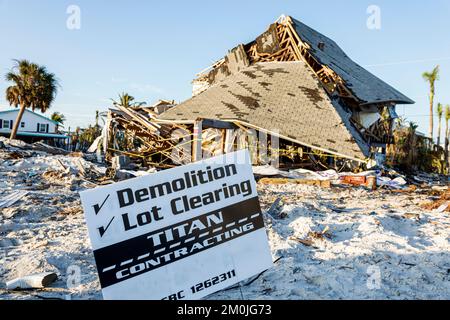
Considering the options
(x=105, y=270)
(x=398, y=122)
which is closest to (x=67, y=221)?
(x=105, y=270)

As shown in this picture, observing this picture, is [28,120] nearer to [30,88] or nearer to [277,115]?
[30,88]

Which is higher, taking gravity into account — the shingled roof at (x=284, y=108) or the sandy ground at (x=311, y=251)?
the shingled roof at (x=284, y=108)

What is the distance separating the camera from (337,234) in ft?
22.1

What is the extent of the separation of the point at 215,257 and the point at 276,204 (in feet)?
18.0

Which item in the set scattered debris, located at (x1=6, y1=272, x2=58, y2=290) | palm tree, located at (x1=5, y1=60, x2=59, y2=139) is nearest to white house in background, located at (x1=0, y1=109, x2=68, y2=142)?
palm tree, located at (x1=5, y1=60, x2=59, y2=139)

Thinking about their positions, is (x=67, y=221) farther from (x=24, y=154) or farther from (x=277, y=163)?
(x=24, y=154)

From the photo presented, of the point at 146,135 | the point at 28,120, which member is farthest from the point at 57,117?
the point at 146,135

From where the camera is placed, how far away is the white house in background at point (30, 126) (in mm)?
45531

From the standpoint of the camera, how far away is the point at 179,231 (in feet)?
10.9

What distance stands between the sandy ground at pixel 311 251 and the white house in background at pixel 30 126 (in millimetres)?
41453

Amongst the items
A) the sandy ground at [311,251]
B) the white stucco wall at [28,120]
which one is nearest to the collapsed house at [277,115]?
the sandy ground at [311,251]

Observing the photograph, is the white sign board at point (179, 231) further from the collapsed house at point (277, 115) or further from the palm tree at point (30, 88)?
the palm tree at point (30, 88)

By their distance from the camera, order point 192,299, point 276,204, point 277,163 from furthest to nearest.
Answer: point 277,163 < point 276,204 < point 192,299

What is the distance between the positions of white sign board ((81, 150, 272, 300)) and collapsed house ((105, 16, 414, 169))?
39.2 ft
